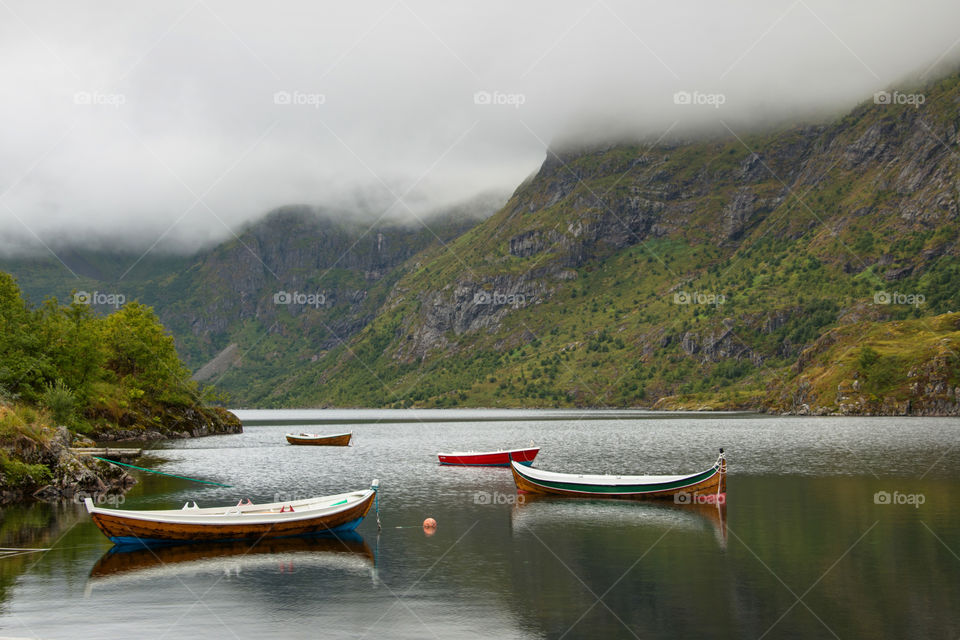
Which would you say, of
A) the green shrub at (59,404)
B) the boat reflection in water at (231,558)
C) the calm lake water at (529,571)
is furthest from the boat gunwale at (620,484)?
the green shrub at (59,404)

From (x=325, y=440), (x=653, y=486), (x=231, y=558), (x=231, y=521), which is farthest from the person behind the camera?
(x=325, y=440)

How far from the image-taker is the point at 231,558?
38.2 metres

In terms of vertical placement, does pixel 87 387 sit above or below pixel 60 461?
above

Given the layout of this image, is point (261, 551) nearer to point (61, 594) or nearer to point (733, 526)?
point (61, 594)

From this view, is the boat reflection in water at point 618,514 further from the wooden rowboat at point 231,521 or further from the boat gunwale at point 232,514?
the boat gunwale at point 232,514

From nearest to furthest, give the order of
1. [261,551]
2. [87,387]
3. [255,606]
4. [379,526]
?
[255,606]
[261,551]
[379,526]
[87,387]

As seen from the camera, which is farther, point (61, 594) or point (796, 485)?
point (796, 485)

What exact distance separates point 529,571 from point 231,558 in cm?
1595

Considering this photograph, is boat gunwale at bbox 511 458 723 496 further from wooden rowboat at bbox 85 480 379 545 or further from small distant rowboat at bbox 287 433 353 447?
small distant rowboat at bbox 287 433 353 447

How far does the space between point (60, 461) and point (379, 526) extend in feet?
101

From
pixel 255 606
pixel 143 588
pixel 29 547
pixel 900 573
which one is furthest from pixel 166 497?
pixel 900 573

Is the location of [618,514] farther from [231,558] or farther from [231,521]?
[231,558]

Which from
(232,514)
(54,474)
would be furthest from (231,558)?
(54,474)

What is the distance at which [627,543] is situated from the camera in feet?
136
